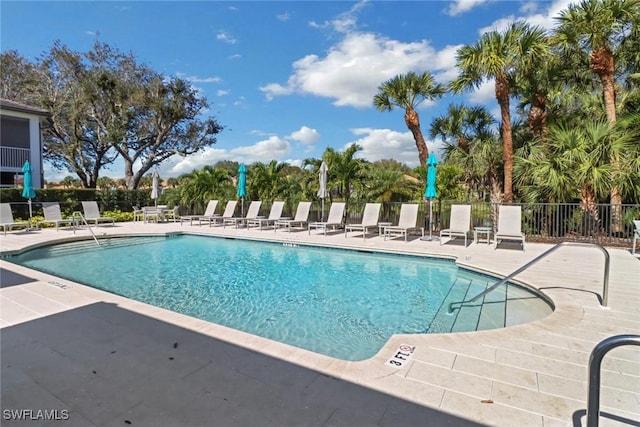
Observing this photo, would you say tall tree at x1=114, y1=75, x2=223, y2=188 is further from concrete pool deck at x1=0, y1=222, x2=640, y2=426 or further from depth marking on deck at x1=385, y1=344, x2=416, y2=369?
depth marking on deck at x1=385, y1=344, x2=416, y2=369

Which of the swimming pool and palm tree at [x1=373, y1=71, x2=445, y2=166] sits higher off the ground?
palm tree at [x1=373, y1=71, x2=445, y2=166]

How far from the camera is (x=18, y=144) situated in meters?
19.0

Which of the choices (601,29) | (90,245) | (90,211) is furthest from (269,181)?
(601,29)

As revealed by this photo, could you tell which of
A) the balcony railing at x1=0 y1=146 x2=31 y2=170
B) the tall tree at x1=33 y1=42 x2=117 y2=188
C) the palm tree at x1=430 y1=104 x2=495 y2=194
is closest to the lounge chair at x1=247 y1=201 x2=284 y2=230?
the palm tree at x1=430 y1=104 x2=495 y2=194

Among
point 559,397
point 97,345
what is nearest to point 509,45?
point 559,397

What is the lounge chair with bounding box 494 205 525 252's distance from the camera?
9.06m

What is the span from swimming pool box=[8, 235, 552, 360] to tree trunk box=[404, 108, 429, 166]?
678 cm

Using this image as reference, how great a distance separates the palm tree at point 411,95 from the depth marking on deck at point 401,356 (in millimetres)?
12126

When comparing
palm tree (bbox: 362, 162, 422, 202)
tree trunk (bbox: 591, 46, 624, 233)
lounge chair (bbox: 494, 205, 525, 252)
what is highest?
tree trunk (bbox: 591, 46, 624, 233)

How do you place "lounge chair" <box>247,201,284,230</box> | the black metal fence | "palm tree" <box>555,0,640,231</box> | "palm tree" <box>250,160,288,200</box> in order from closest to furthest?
1. the black metal fence
2. "palm tree" <box>555,0,640,231</box>
3. "lounge chair" <box>247,201,284,230</box>
4. "palm tree" <box>250,160,288,200</box>

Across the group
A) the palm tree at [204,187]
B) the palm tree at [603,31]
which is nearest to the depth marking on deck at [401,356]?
the palm tree at [603,31]

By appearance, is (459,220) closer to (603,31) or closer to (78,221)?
(603,31)

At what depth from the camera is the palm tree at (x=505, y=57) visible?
1073 centimetres

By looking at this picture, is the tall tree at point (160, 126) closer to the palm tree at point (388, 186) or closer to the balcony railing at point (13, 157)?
the balcony railing at point (13, 157)
